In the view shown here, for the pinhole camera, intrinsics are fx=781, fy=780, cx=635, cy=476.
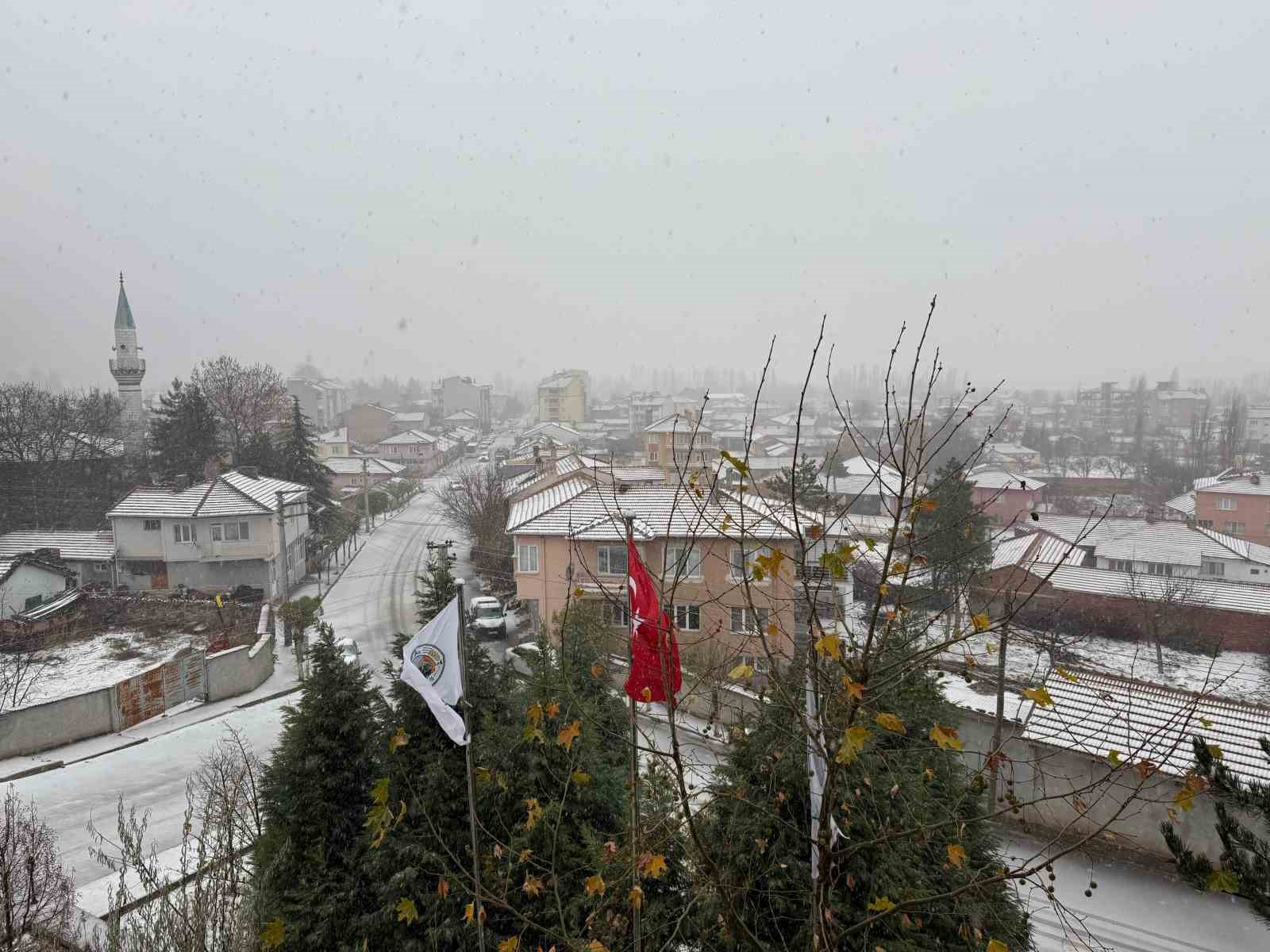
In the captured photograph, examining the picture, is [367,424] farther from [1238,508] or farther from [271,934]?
[271,934]

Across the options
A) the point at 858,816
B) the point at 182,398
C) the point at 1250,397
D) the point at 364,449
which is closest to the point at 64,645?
the point at 182,398

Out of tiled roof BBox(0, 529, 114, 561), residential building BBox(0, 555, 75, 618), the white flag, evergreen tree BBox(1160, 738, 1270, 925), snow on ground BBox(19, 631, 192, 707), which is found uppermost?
the white flag

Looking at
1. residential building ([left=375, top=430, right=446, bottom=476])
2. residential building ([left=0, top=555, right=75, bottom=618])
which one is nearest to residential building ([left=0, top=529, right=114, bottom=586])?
residential building ([left=0, top=555, right=75, bottom=618])

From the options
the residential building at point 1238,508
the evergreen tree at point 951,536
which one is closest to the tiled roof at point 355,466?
the residential building at point 1238,508

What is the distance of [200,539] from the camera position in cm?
2288

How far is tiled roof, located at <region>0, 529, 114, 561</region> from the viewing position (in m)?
23.4

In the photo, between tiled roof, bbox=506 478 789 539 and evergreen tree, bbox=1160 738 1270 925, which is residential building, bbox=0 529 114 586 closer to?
tiled roof, bbox=506 478 789 539

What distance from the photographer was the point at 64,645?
61.7 ft

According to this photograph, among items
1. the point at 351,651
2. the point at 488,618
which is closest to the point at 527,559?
the point at 488,618

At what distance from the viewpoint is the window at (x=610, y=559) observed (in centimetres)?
1706

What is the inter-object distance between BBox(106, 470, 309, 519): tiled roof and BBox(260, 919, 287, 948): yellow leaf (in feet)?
62.4

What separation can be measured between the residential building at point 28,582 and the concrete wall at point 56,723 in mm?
9843

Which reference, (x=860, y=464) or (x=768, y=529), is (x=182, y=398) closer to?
(x=768, y=529)

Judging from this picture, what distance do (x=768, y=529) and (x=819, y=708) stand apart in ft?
39.9
